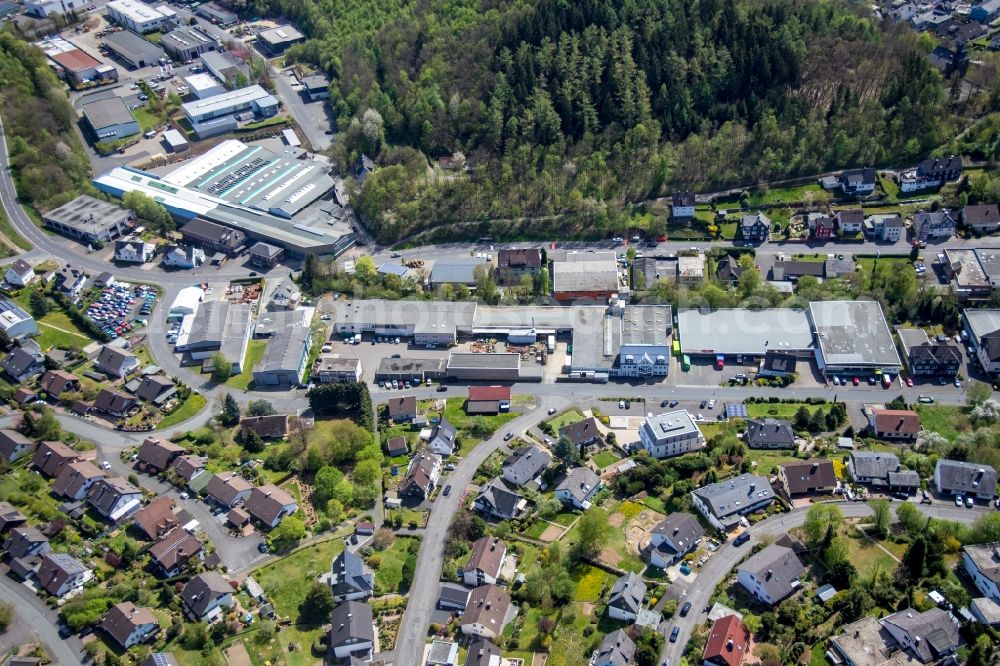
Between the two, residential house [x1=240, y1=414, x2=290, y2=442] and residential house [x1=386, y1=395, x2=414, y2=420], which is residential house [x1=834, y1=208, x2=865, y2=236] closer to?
residential house [x1=386, y1=395, x2=414, y2=420]

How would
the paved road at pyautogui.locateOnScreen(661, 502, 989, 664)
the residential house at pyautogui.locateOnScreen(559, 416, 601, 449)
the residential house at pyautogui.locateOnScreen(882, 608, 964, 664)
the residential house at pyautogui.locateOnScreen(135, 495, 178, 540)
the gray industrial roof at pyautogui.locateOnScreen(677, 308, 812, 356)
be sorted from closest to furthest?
the residential house at pyautogui.locateOnScreen(882, 608, 964, 664) < the paved road at pyautogui.locateOnScreen(661, 502, 989, 664) < the residential house at pyautogui.locateOnScreen(135, 495, 178, 540) < the residential house at pyautogui.locateOnScreen(559, 416, 601, 449) < the gray industrial roof at pyautogui.locateOnScreen(677, 308, 812, 356)

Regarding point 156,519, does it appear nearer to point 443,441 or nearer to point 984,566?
point 443,441

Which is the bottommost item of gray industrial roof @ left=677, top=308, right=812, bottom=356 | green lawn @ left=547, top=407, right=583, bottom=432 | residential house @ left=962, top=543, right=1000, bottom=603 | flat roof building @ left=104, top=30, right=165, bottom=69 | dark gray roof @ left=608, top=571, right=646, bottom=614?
green lawn @ left=547, top=407, right=583, bottom=432

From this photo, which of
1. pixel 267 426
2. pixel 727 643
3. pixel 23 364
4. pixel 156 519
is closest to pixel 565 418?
pixel 267 426

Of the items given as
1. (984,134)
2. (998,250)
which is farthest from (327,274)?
(984,134)

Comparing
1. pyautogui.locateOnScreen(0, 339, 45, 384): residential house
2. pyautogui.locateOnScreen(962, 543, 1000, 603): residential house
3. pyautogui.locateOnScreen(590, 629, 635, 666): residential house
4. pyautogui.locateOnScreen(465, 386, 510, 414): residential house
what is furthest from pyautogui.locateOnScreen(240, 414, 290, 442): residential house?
pyautogui.locateOnScreen(962, 543, 1000, 603): residential house

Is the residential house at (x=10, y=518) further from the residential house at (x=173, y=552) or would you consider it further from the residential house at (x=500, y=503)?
the residential house at (x=500, y=503)
